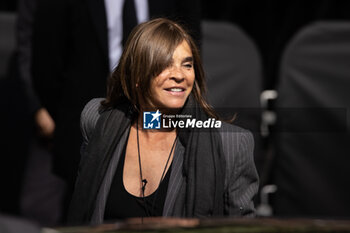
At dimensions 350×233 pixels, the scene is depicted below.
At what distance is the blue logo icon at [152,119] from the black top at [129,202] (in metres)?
0.15

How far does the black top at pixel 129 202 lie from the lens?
5.17 feet

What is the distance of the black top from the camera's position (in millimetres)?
1576

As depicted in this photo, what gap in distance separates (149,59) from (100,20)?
93cm

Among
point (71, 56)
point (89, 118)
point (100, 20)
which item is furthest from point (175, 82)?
point (71, 56)

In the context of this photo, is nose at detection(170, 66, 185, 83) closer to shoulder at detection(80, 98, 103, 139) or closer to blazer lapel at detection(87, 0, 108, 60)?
shoulder at detection(80, 98, 103, 139)

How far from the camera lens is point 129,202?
5.31 feet

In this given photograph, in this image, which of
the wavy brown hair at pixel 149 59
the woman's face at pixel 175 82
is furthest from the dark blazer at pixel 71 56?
the woman's face at pixel 175 82

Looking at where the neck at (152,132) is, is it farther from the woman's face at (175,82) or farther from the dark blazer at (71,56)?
the dark blazer at (71,56)

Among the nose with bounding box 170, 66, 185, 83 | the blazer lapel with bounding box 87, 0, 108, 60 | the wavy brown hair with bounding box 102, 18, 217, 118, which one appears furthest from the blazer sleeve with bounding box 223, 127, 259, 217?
the blazer lapel with bounding box 87, 0, 108, 60

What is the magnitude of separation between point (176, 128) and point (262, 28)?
2229mm

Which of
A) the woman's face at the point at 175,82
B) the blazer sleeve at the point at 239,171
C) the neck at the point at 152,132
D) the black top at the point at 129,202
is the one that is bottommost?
the black top at the point at 129,202

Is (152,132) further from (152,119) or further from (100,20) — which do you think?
(100,20)

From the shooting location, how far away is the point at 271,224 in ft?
3.05

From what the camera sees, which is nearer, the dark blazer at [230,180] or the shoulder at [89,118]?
the dark blazer at [230,180]
